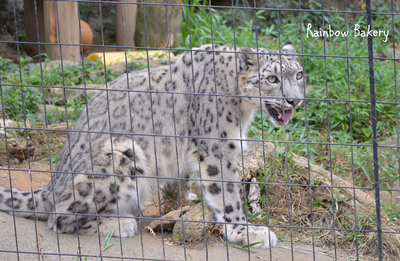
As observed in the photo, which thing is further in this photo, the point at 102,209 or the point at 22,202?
the point at 22,202

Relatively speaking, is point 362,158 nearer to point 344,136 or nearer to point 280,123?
point 344,136

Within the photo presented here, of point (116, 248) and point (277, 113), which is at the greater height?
point (277, 113)

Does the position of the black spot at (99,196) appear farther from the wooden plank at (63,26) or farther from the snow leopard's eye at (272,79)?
the wooden plank at (63,26)

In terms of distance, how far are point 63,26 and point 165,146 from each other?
4614 millimetres

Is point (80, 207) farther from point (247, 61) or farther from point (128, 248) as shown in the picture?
point (247, 61)

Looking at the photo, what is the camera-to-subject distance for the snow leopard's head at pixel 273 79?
4609mm

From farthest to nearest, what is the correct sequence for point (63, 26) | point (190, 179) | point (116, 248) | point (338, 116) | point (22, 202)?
point (63, 26) → point (338, 116) → point (22, 202) → point (116, 248) → point (190, 179)

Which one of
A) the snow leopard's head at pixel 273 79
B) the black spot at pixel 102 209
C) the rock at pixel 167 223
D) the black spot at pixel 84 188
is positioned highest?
the snow leopard's head at pixel 273 79

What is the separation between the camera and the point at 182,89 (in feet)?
16.1

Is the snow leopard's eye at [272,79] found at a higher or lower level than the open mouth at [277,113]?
higher

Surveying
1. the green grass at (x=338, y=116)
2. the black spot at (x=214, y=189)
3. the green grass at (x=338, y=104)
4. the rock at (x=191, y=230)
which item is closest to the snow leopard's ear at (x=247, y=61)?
the green grass at (x=338, y=116)

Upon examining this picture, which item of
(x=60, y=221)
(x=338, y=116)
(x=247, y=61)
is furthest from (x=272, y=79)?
(x=338, y=116)

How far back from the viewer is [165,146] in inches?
194

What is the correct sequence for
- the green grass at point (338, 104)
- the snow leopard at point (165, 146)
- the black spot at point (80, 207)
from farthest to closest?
1. the green grass at point (338, 104)
2. the snow leopard at point (165, 146)
3. the black spot at point (80, 207)
